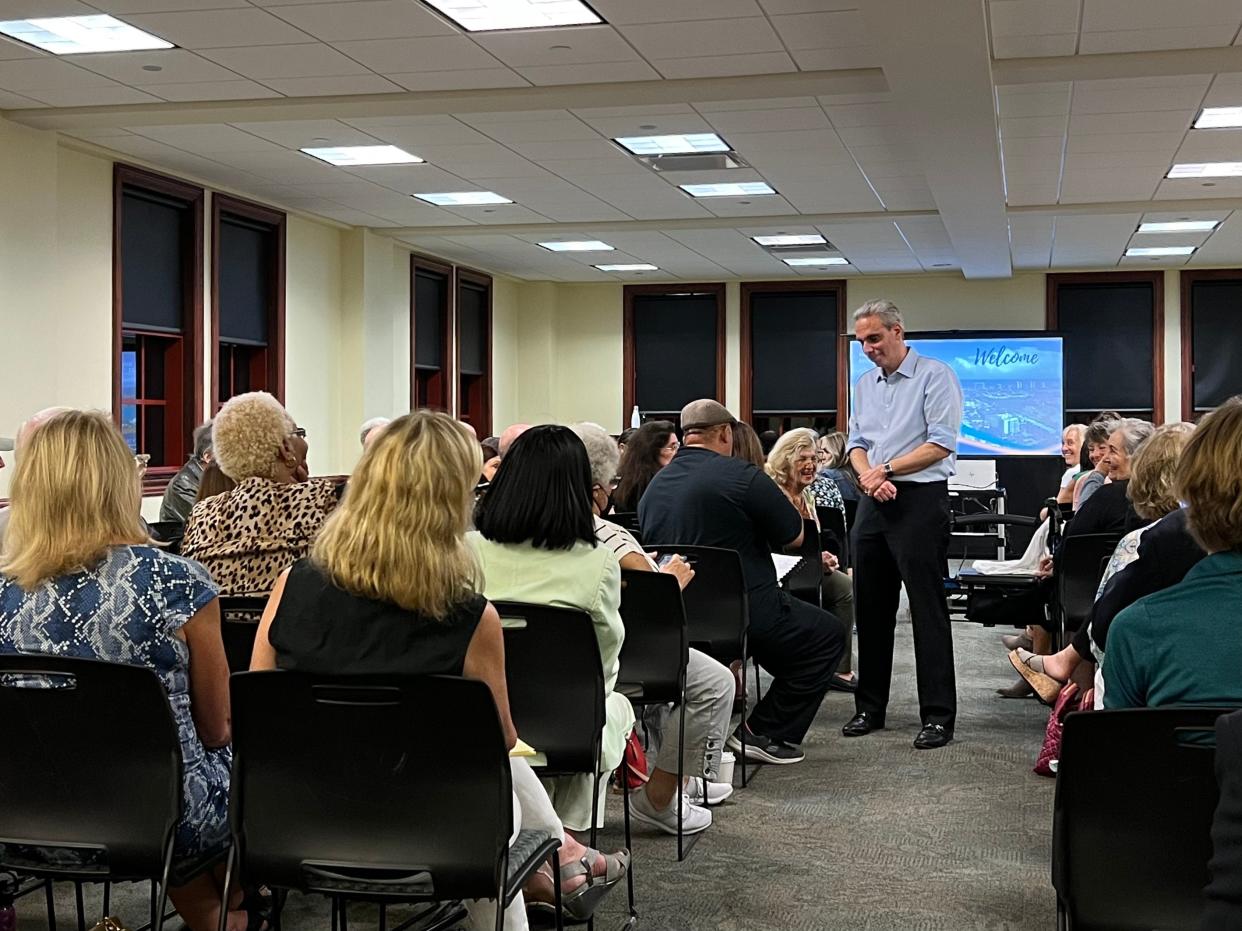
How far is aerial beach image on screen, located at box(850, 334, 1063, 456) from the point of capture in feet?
49.2

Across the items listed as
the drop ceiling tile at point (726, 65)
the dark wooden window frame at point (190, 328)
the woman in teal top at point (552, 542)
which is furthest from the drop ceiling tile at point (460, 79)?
the woman in teal top at point (552, 542)

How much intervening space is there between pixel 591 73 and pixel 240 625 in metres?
4.47

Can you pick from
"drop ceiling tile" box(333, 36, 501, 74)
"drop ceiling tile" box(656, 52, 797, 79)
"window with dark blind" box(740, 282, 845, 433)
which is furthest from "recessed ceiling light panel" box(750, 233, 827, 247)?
"drop ceiling tile" box(333, 36, 501, 74)

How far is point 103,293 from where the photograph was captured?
895 cm

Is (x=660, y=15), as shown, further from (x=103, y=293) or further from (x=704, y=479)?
(x=103, y=293)

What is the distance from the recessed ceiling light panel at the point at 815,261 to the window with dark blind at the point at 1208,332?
401 centimetres

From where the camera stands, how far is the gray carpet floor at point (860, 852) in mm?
3564

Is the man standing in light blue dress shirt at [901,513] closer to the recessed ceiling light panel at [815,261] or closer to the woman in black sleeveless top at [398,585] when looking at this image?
the woman in black sleeveless top at [398,585]

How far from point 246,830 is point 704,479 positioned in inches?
109

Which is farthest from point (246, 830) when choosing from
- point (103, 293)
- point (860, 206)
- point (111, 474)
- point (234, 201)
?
point (860, 206)

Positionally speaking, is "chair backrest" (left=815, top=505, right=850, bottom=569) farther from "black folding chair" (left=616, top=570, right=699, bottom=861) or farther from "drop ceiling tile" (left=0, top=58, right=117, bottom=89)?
"drop ceiling tile" (left=0, top=58, right=117, bottom=89)

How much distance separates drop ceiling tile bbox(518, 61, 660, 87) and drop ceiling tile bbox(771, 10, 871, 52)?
81cm

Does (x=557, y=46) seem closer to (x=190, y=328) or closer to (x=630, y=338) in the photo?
(x=190, y=328)

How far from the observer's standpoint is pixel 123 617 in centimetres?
264
